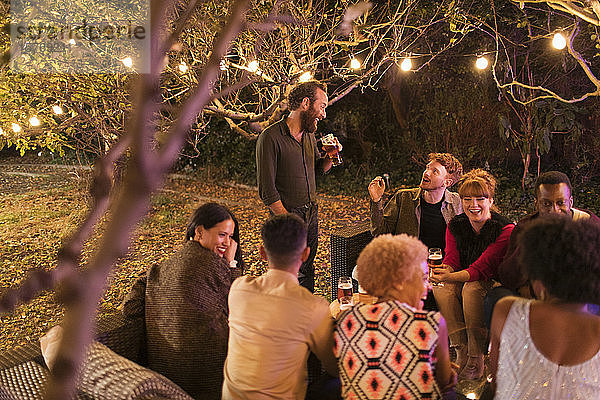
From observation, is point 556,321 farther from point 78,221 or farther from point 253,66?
point 253,66

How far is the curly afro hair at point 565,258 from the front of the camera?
207 cm

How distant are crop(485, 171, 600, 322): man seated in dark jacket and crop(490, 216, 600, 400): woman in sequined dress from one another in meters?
1.05

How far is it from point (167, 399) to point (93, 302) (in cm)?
161

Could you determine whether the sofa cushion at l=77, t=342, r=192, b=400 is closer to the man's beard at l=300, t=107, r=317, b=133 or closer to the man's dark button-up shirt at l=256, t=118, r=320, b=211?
the man's dark button-up shirt at l=256, t=118, r=320, b=211

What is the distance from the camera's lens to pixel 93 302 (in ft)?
2.41

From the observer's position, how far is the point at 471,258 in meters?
3.75

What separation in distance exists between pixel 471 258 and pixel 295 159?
1.44 metres

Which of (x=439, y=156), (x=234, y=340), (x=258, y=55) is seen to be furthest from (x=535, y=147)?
(x=234, y=340)

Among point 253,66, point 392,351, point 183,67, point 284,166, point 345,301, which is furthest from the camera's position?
point 253,66

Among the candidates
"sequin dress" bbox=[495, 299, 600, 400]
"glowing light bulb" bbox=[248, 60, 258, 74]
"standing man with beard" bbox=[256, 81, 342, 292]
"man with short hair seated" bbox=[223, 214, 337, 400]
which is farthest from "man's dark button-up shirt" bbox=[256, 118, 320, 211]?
"glowing light bulb" bbox=[248, 60, 258, 74]

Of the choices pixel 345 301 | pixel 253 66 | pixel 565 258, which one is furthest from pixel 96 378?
pixel 253 66

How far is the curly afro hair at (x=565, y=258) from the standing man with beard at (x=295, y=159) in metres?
2.11

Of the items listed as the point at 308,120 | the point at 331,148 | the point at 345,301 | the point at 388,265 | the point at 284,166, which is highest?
the point at 308,120

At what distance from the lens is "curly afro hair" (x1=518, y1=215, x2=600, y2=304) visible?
2.07 m
